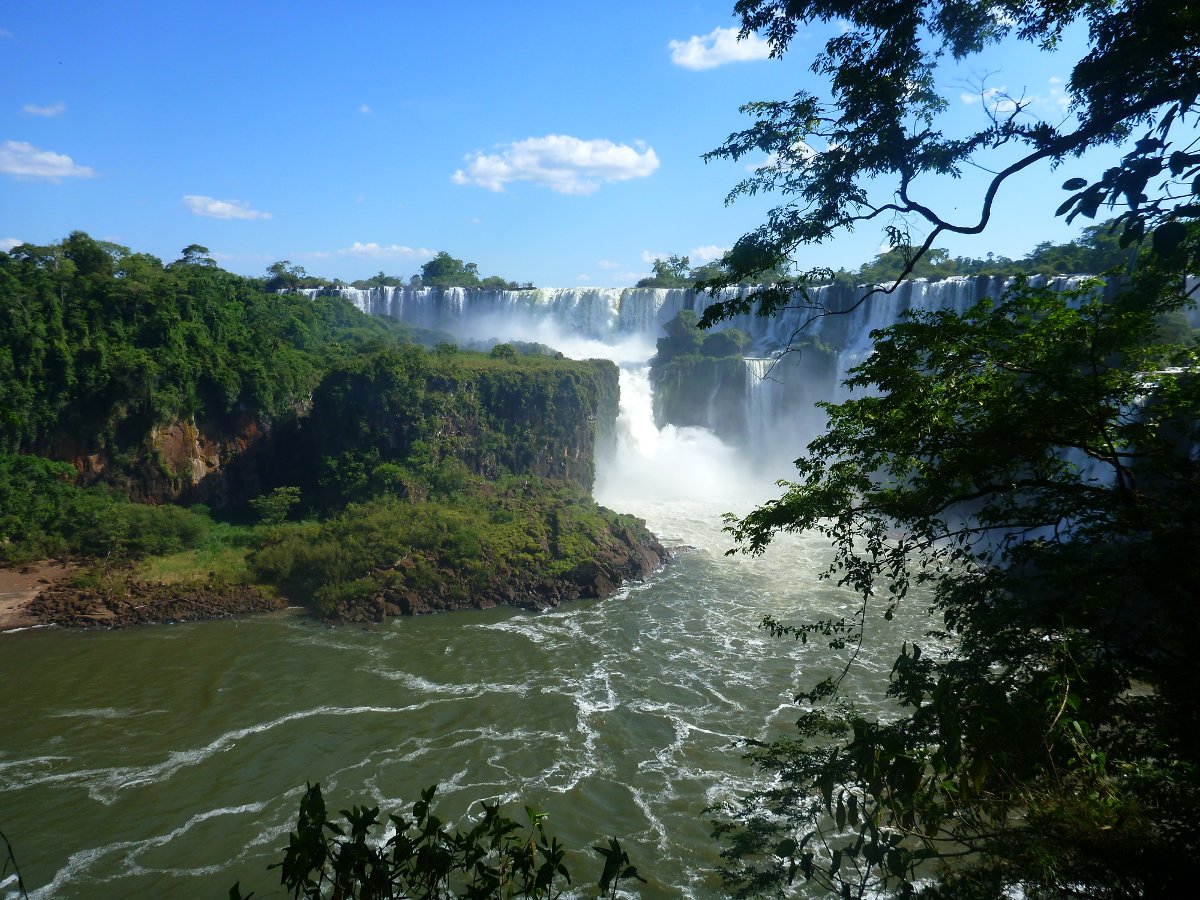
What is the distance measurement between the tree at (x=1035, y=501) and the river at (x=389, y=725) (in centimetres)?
503

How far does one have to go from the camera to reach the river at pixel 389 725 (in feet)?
31.5

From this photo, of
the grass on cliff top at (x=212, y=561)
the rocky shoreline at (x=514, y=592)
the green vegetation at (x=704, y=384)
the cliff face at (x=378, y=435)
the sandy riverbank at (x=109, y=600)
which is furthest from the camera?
the green vegetation at (x=704, y=384)

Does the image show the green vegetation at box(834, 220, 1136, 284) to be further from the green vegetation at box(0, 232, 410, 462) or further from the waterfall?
the green vegetation at box(0, 232, 410, 462)

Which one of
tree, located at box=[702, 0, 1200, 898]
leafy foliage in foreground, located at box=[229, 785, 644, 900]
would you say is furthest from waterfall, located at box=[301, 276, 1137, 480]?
leafy foliage in foreground, located at box=[229, 785, 644, 900]

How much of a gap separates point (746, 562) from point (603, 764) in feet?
36.1

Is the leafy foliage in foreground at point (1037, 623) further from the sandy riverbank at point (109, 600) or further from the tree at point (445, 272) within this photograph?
the tree at point (445, 272)

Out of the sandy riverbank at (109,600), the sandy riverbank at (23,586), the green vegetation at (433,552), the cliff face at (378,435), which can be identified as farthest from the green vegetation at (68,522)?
the green vegetation at (433,552)

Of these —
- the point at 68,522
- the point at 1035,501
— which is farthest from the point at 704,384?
the point at 1035,501

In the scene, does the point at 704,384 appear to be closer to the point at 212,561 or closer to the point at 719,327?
the point at 719,327

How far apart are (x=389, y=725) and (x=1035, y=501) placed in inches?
413

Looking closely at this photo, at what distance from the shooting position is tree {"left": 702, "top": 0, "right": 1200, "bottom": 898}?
353cm

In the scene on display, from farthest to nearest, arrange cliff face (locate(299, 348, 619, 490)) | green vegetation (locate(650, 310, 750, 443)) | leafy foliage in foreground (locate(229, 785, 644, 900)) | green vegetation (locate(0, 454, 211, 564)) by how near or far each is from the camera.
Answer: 1. green vegetation (locate(650, 310, 750, 443))
2. cliff face (locate(299, 348, 619, 490))
3. green vegetation (locate(0, 454, 211, 564))
4. leafy foliage in foreground (locate(229, 785, 644, 900))

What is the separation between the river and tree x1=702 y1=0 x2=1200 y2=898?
5.03m

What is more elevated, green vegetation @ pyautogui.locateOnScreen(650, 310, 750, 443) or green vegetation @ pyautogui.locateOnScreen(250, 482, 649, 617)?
green vegetation @ pyautogui.locateOnScreen(650, 310, 750, 443)
